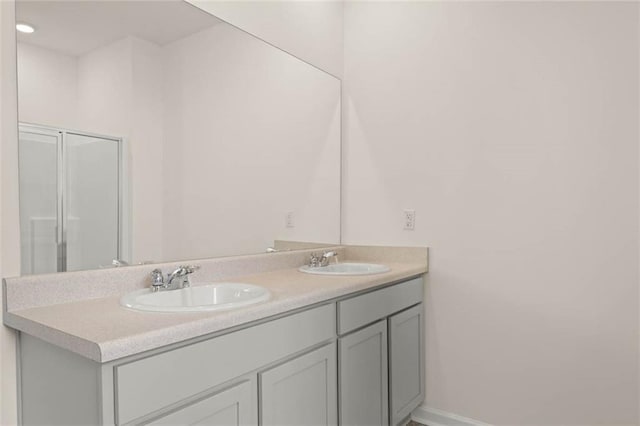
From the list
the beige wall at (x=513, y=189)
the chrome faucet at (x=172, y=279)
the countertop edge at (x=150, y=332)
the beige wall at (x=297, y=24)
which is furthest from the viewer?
the beige wall at (x=297, y=24)

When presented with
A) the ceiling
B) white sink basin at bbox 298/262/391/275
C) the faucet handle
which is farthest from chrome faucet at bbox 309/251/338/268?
the ceiling

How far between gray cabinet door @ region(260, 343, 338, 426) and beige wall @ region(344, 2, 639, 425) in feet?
2.99

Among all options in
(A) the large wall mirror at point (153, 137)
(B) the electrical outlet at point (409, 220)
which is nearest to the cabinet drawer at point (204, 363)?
(A) the large wall mirror at point (153, 137)

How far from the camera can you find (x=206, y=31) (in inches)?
74.9

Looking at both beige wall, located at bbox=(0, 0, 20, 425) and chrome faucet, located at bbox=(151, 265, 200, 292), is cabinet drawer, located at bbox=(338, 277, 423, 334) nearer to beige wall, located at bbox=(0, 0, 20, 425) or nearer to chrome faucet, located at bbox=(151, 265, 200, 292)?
chrome faucet, located at bbox=(151, 265, 200, 292)

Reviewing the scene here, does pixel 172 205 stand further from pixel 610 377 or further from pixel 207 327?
pixel 610 377

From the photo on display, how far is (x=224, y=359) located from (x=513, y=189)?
161cm

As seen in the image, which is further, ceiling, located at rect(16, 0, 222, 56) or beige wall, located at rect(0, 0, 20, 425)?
ceiling, located at rect(16, 0, 222, 56)

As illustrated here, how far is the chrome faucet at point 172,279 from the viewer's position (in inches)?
62.6

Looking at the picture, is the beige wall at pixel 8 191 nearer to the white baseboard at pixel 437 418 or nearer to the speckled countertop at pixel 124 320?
the speckled countertop at pixel 124 320

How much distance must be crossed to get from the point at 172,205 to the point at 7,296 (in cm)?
65

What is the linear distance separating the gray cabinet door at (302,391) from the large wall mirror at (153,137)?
0.64 metres

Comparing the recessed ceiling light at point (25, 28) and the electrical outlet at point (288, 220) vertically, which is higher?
the recessed ceiling light at point (25, 28)

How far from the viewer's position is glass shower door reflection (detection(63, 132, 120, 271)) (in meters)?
1.45
